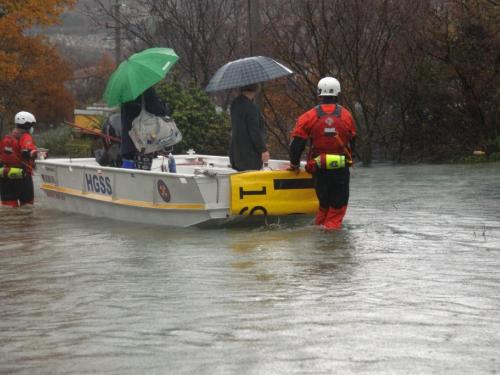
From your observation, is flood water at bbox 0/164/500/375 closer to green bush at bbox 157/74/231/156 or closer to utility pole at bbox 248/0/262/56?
utility pole at bbox 248/0/262/56

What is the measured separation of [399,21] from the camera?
22.5 metres

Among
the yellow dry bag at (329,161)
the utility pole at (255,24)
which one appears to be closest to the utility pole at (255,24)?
the utility pole at (255,24)

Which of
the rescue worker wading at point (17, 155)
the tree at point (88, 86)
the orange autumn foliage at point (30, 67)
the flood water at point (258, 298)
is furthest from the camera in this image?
the tree at point (88, 86)

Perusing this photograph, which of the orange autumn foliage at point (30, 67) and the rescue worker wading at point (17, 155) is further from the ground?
the orange autumn foliage at point (30, 67)

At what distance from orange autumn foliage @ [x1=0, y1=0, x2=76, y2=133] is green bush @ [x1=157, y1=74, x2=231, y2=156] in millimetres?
13132

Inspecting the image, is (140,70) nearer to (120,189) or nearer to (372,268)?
(120,189)

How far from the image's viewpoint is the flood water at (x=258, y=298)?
208 inches

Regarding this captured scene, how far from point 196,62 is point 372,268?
23738 millimetres

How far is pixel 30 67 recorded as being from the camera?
172 feet

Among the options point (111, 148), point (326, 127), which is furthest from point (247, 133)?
point (111, 148)

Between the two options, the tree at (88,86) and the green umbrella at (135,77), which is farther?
the tree at (88,86)

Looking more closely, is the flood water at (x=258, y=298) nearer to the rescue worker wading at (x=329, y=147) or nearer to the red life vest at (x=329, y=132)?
the rescue worker wading at (x=329, y=147)

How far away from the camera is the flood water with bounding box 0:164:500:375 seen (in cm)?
529

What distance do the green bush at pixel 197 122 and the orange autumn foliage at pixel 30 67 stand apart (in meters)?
13.1
